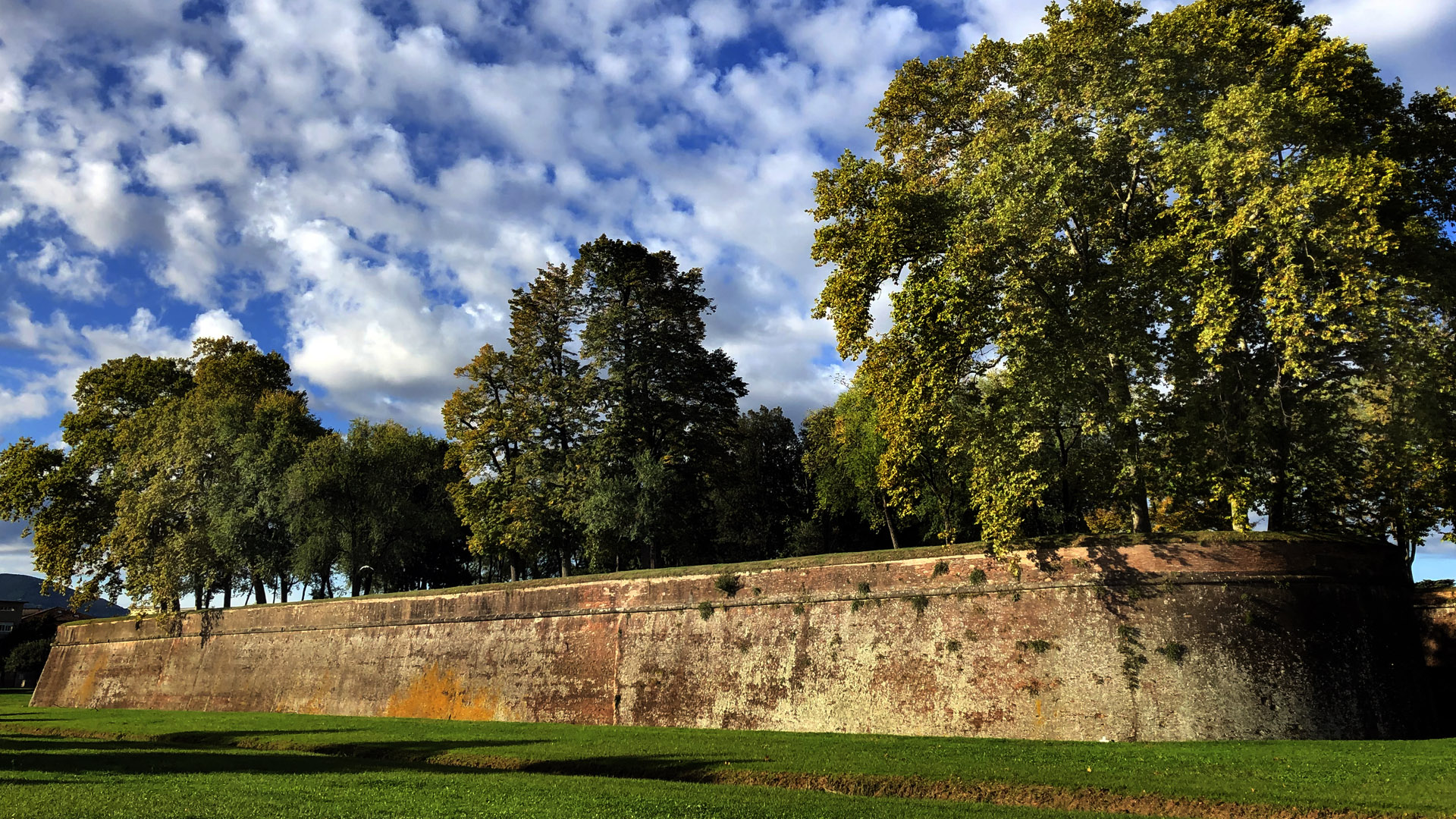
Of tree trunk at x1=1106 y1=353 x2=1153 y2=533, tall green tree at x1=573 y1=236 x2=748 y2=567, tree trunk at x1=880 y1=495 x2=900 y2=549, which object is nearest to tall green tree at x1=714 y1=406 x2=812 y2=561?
tree trunk at x1=880 y1=495 x2=900 y2=549

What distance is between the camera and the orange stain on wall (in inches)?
1113

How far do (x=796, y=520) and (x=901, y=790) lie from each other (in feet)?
135

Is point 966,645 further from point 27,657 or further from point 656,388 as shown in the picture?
point 27,657

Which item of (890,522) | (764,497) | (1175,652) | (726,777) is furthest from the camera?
(764,497)

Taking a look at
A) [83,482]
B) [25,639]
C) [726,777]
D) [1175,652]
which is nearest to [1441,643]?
[1175,652]

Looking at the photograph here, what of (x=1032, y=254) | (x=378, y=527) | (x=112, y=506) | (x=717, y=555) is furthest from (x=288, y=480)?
(x=1032, y=254)

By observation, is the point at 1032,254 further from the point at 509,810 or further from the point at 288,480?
the point at 288,480

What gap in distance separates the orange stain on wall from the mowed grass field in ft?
23.4

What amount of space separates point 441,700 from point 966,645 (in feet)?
59.6

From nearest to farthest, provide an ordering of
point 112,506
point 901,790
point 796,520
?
point 901,790
point 112,506
point 796,520

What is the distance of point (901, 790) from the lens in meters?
13.2

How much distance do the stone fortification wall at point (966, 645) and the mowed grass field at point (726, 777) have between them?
1.55 meters

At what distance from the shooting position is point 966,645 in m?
20.5

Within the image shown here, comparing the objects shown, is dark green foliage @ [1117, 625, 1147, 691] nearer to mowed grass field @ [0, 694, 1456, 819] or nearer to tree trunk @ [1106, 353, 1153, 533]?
mowed grass field @ [0, 694, 1456, 819]
